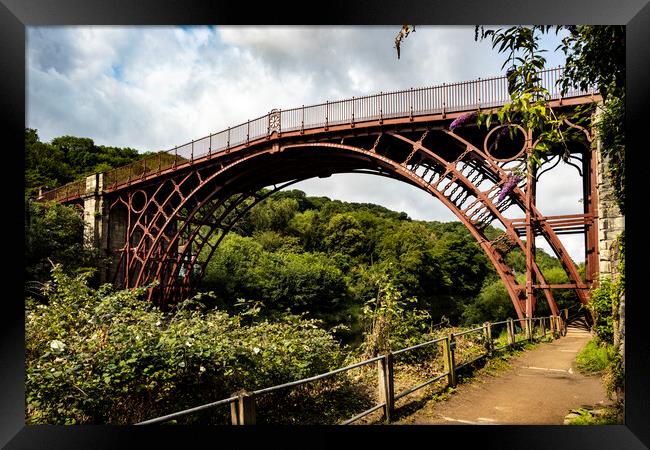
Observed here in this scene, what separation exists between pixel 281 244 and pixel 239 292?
8668mm

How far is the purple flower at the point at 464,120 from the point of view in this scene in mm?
10548

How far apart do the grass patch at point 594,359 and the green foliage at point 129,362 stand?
4.03 metres

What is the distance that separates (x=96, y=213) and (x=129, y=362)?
1712 cm

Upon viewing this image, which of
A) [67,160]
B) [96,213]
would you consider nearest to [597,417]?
[67,160]

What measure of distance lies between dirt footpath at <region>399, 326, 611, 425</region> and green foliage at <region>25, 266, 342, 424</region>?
1.75 metres

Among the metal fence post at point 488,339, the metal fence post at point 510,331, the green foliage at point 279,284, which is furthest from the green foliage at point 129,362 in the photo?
the green foliage at point 279,284

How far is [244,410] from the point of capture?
2988 mm

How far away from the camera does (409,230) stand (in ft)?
89.2

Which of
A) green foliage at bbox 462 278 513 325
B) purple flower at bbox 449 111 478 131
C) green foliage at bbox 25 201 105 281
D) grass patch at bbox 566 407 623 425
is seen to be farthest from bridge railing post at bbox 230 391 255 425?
green foliage at bbox 462 278 513 325

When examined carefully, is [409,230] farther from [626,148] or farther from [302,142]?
[626,148]

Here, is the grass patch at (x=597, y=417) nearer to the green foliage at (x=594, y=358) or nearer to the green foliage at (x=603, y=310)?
the green foliage at (x=594, y=358)

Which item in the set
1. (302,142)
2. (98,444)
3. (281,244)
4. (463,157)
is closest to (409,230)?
(281,244)

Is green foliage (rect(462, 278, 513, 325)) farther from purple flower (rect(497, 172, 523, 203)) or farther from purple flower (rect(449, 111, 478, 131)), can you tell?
purple flower (rect(449, 111, 478, 131))

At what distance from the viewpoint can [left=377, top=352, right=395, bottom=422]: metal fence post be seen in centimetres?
427
